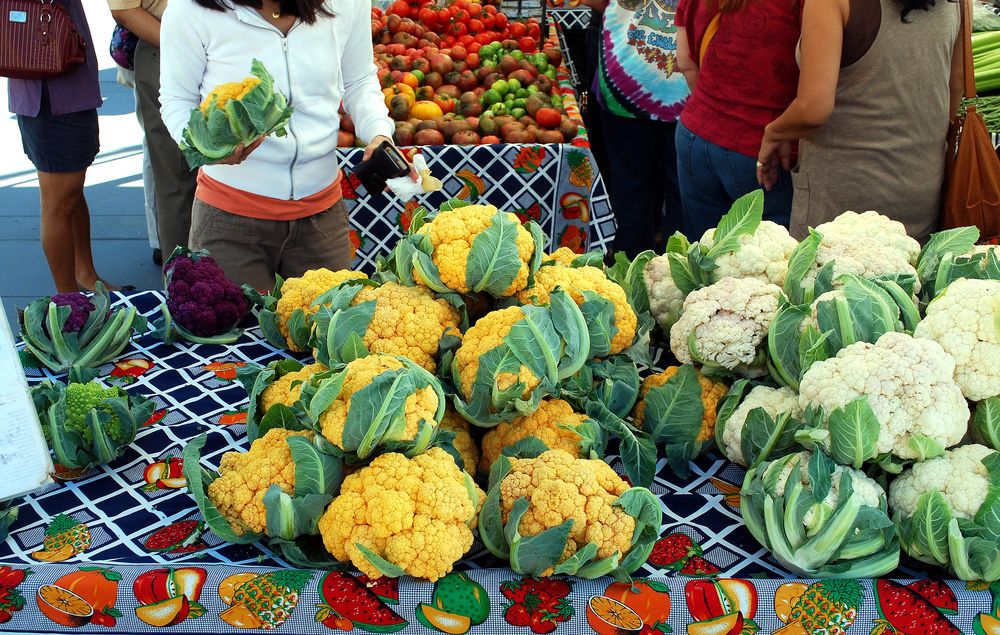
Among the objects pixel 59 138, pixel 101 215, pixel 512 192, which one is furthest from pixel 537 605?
pixel 101 215

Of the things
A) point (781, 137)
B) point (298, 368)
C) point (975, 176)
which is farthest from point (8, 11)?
point (975, 176)

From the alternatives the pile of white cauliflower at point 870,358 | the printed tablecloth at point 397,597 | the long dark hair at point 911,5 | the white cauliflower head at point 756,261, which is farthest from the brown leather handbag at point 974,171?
the printed tablecloth at point 397,597

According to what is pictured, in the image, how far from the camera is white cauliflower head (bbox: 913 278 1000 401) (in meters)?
1.41

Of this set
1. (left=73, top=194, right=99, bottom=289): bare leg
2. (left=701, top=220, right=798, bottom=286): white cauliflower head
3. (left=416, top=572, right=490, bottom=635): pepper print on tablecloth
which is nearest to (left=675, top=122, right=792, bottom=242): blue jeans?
(left=701, top=220, right=798, bottom=286): white cauliflower head

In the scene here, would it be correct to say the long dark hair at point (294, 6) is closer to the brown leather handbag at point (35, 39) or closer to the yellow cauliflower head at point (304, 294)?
the yellow cauliflower head at point (304, 294)

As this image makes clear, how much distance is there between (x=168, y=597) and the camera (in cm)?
124

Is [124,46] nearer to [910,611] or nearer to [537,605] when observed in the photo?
[537,605]

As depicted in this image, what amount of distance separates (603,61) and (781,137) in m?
1.48

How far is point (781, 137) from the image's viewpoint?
2.54m

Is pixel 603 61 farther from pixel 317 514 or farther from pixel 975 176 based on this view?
pixel 317 514

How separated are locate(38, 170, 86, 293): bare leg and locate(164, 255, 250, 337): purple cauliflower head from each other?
1.80 meters

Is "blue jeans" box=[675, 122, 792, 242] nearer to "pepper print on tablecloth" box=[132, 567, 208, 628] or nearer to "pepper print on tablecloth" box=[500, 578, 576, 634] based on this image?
"pepper print on tablecloth" box=[500, 578, 576, 634]

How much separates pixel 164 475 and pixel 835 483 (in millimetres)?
1165

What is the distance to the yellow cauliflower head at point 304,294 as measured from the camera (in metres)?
1.89
